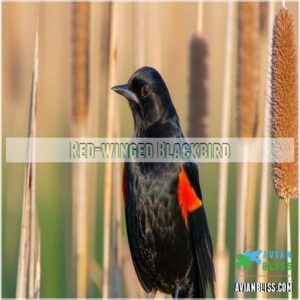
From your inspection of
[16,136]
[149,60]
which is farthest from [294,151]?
[16,136]

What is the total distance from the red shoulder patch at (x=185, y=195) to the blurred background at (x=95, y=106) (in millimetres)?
245

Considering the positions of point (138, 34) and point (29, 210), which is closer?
point (29, 210)

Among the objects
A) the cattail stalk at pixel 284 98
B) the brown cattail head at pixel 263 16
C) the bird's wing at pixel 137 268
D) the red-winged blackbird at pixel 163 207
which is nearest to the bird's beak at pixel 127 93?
the red-winged blackbird at pixel 163 207

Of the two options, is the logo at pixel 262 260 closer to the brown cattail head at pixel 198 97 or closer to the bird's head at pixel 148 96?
the brown cattail head at pixel 198 97

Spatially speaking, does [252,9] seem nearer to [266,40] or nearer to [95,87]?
[266,40]

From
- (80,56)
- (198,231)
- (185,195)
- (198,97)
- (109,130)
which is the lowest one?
(198,231)

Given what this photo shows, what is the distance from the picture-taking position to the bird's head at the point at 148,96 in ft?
6.89

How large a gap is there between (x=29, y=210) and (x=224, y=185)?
69cm

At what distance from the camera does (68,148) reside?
2.35 metres

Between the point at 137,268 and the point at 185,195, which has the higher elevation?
the point at 185,195

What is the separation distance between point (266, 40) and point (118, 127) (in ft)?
2.08

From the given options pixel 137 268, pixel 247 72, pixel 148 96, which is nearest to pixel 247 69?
pixel 247 72

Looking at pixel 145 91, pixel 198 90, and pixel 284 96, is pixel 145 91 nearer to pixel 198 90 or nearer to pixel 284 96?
pixel 198 90

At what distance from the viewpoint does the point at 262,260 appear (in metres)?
2.23
